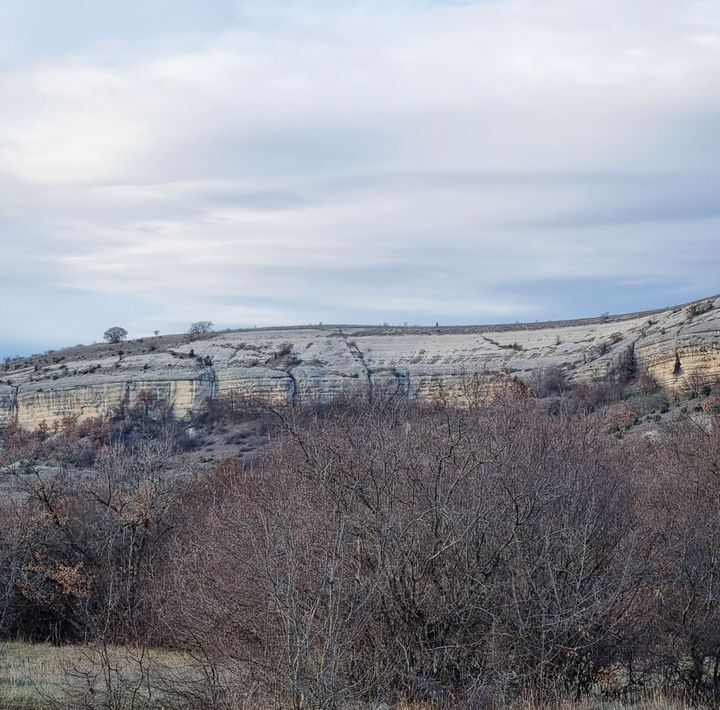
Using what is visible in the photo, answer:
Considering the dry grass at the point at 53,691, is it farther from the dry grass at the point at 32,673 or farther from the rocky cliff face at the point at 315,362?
the rocky cliff face at the point at 315,362

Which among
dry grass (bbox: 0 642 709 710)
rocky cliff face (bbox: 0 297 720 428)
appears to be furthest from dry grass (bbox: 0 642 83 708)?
rocky cliff face (bbox: 0 297 720 428)

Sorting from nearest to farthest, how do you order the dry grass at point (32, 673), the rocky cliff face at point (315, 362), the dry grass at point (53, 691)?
the dry grass at point (53, 691), the dry grass at point (32, 673), the rocky cliff face at point (315, 362)

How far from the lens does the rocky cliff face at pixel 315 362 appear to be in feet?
177

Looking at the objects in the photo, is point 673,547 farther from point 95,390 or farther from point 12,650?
point 95,390

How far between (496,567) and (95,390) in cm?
5293

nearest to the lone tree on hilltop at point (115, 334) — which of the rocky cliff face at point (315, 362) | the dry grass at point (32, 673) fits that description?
the rocky cliff face at point (315, 362)

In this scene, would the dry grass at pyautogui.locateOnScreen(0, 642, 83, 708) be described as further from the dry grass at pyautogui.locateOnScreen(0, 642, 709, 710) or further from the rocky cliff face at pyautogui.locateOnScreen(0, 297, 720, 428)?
the rocky cliff face at pyautogui.locateOnScreen(0, 297, 720, 428)

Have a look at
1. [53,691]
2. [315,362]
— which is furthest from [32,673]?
[315,362]

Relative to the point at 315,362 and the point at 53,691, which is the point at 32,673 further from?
the point at 315,362

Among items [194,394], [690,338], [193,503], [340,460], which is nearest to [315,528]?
[340,460]

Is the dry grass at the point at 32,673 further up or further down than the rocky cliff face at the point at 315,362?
further down

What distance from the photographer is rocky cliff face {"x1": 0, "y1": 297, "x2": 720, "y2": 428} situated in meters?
54.0

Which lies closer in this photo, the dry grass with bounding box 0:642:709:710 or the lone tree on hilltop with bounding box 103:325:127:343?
the dry grass with bounding box 0:642:709:710

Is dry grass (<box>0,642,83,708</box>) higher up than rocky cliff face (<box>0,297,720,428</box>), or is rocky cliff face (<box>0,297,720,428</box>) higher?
rocky cliff face (<box>0,297,720,428</box>)
